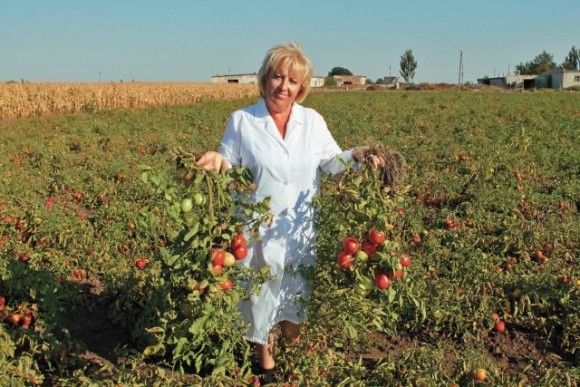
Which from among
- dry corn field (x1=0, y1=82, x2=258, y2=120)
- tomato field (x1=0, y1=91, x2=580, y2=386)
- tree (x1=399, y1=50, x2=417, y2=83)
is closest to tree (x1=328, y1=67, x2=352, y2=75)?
tree (x1=399, y1=50, x2=417, y2=83)

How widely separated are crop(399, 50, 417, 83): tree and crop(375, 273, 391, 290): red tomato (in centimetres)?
10262

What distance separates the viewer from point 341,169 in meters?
3.17

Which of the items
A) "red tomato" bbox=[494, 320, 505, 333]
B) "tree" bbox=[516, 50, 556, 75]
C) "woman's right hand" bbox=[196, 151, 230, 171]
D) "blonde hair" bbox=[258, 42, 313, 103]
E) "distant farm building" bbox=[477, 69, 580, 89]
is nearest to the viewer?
"woman's right hand" bbox=[196, 151, 230, 171]

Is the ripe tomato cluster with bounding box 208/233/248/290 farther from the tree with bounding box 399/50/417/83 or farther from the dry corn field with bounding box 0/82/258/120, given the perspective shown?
the tree with bounding box 399/50/417/83

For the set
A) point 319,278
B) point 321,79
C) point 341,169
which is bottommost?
point 319,278

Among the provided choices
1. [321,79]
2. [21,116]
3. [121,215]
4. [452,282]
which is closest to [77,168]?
[121,215]

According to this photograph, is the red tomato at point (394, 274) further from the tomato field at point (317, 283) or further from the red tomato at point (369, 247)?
the red tomato at point (369, 247)

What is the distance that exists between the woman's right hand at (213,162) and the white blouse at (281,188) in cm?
20

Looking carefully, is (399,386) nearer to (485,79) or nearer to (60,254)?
(60,254)

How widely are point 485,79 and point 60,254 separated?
89.3 meters

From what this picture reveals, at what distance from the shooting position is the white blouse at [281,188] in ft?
10.00

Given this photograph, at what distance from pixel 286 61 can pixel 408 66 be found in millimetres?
103674

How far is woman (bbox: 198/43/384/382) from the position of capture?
3021mm

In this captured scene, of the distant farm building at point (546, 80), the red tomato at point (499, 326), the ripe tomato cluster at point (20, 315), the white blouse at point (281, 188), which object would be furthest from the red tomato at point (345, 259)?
the distant farm building at point (546, 80)
